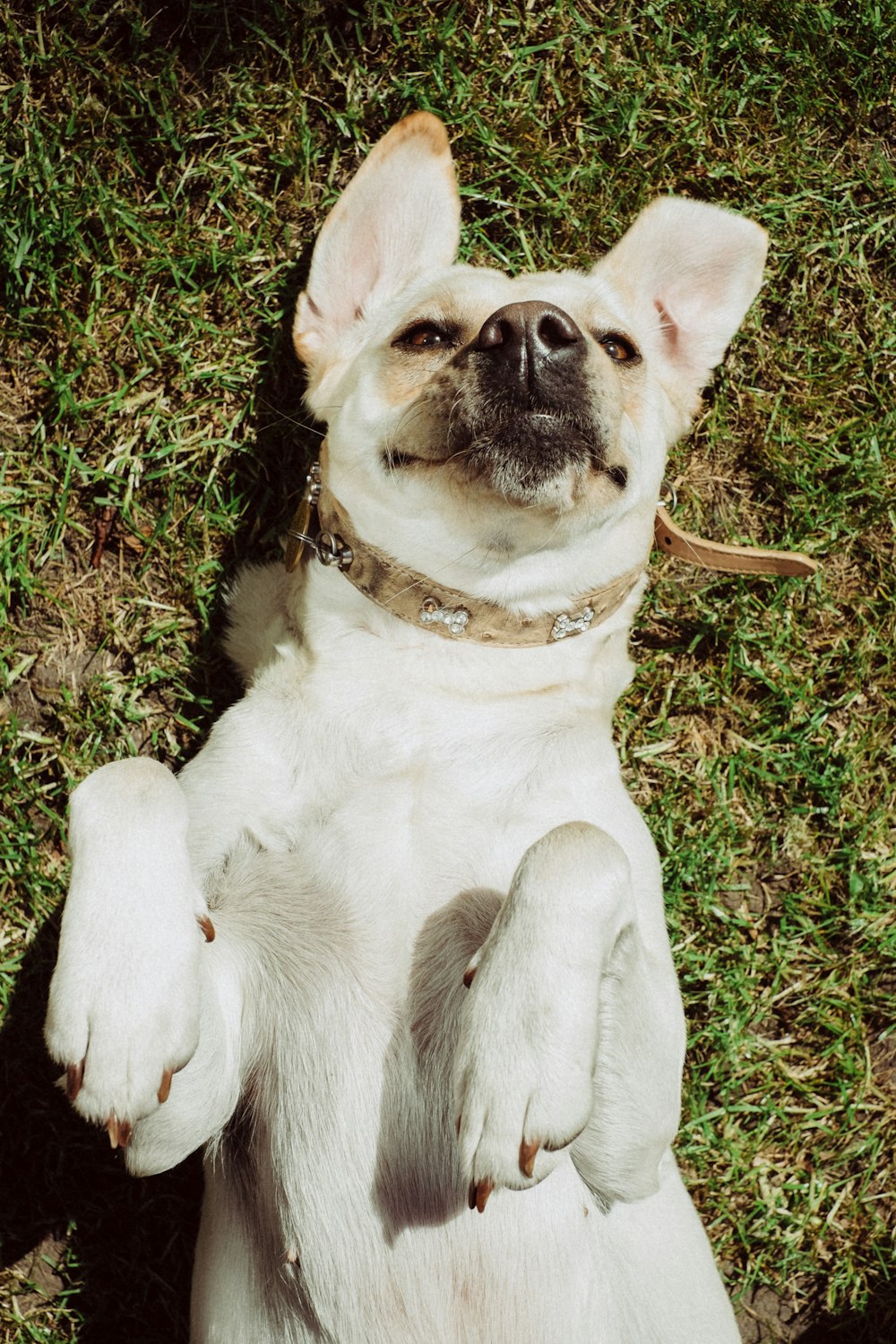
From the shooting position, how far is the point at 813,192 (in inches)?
175

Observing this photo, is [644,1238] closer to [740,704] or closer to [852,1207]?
[852,1207]

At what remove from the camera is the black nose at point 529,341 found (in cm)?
270

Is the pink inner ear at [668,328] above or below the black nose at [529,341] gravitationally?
below

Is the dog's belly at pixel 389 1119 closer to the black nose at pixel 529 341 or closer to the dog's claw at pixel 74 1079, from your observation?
the dog's claw at pixel 74 1079

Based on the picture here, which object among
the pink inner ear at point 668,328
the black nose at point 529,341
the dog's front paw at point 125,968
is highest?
the black nose at point 529,341

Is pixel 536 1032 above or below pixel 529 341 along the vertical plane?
below

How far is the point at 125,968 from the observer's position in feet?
7.99

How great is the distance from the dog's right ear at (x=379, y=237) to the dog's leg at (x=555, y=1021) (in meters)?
1.76

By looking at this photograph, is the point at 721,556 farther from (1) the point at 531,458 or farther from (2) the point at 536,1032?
(2) the point at 536,1032

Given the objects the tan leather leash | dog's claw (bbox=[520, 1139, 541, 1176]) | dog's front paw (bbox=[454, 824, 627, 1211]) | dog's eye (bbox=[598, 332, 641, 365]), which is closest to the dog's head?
dog's eye (bbox=[598, 332, 641, 365])

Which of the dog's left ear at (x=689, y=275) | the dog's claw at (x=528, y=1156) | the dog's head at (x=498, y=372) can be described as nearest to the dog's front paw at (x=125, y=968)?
the dog's claw at (x=528, y=1156)

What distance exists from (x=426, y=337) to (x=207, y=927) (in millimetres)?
1790

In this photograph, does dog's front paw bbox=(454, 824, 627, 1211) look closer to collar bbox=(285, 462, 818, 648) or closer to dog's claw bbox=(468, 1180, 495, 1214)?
dog's claw bbox=(468, 1180, 495, 1214)

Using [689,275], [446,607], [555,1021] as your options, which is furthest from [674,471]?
[555,1021]
